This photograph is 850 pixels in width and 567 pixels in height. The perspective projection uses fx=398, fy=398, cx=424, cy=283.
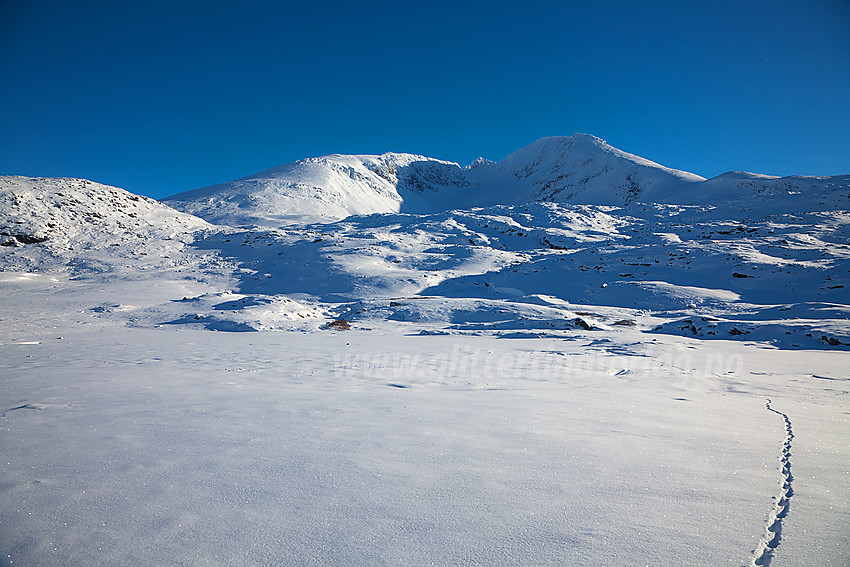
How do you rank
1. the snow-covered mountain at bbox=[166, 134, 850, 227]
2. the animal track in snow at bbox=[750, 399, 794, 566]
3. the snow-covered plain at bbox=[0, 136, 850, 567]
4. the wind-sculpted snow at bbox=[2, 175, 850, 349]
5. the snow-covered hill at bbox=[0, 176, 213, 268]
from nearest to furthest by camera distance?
the animal track in snow at bbox=[750, 399, 794, 566], the snow-covered plain at bbox=[0, 136, 850, 567], the wind-sculpted snow at bbox=[2, 175, 850, 349], the snow-covered hill at bbox=[0, 176, 213, 268], the snow-covered mountain at bbox=[166, 134, 850, 227]

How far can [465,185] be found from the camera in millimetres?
115500

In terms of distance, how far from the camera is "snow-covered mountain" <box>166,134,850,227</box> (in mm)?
48875

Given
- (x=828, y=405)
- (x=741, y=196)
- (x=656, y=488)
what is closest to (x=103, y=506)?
(x=656, y=488)

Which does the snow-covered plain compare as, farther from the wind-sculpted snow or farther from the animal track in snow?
the wind-sculpted snow

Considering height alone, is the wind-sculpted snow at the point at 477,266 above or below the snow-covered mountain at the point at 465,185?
below

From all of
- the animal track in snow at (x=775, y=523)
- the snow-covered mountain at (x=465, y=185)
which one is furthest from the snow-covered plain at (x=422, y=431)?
the snow-covered mountain at (x=465, y=185)

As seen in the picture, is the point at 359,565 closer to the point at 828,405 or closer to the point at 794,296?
the point at 828,405

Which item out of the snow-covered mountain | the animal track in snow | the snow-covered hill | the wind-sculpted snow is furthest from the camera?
the snow-covered mountain

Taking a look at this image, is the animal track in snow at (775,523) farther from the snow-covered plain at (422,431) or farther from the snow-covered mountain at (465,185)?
the snow-covered mountain at (465,185)

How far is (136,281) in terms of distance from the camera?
2153 centimetres

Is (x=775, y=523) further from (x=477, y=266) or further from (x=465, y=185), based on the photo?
(x=465, y=185)

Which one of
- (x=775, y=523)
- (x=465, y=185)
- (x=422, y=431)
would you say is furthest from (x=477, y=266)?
(x=465, y=185)

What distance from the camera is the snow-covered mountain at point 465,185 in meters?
48.9

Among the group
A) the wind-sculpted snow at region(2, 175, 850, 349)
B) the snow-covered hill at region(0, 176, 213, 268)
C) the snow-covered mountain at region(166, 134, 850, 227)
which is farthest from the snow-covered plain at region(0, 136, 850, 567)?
the snow-covered mountain at region(166, 134, 850, 227)
